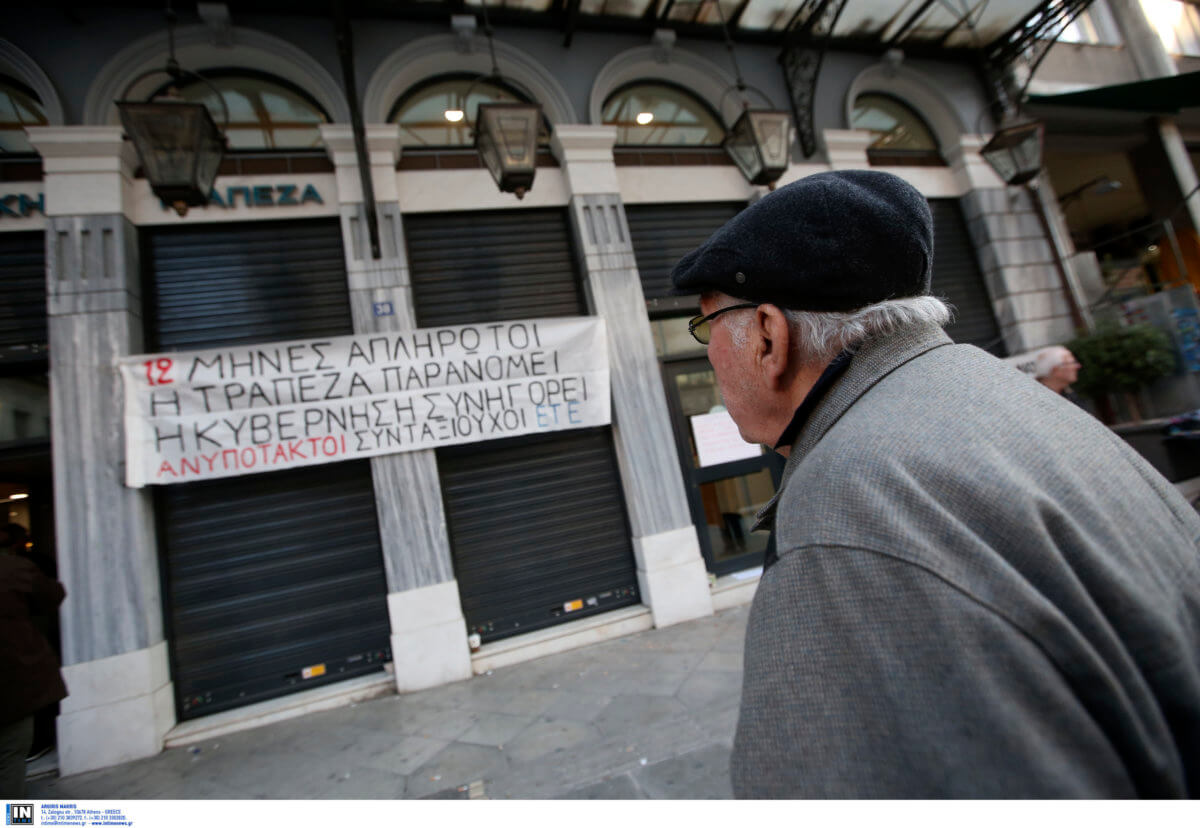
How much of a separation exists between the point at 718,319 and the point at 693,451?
5247 mm

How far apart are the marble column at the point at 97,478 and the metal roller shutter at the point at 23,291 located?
1.40ft

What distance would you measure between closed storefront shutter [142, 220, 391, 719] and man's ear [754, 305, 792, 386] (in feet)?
16.7

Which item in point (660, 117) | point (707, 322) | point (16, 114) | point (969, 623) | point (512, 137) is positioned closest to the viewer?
point (969, 623)

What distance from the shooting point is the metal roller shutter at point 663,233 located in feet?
21.6

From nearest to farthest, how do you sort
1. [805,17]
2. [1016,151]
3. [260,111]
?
[260,111] → [1016,151] → [805,17]

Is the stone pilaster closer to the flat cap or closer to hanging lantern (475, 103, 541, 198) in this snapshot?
hanging lantern (475, 103, 541, 198)

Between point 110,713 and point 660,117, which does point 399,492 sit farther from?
point 660,117

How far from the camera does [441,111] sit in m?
6.43

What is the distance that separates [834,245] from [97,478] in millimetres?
6290

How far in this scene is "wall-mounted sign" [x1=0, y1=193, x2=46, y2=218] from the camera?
499 centimetres

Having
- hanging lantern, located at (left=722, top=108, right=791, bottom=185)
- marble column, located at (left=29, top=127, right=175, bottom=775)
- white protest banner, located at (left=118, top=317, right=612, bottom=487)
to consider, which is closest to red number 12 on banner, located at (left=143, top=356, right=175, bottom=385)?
white protest banner, located at (left=118, top=317, right=612, bottom=487)

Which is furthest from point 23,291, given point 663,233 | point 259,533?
point 663,233
